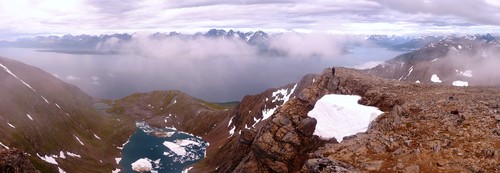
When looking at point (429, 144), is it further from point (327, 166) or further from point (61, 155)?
point (61, 155)

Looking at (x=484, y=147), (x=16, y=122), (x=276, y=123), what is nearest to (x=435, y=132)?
(x=484, y=147)

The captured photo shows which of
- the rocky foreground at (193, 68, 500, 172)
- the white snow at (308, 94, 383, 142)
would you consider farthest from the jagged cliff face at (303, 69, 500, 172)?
the white snow at (308, 94, 383, 142)

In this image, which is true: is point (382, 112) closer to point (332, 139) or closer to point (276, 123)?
point (332, 139)

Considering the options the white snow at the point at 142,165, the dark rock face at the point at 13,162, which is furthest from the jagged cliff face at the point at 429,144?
the white snow at the point at 142,165

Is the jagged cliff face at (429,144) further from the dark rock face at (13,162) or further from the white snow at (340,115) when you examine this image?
the dark rock face at (13,162)

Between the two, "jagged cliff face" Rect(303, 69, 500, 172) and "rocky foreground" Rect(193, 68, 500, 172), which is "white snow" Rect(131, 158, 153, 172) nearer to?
"rocky foreground" Rect(193, 68, 500, 172)

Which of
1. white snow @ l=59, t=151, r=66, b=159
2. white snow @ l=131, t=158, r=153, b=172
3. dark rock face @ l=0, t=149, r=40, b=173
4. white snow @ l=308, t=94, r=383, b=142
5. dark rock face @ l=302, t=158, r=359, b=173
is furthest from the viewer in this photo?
white snow @ l=131, t=158, r=153, b=172

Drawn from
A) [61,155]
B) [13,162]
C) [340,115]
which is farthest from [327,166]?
[61,155]
